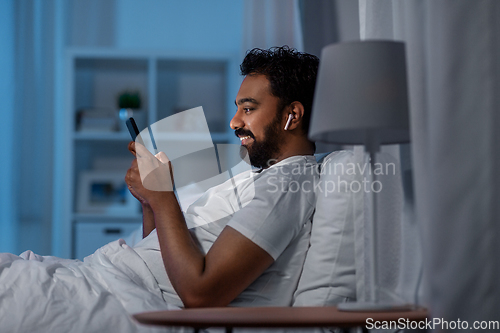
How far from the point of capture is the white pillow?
99 cm

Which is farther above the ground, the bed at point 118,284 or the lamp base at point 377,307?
the lamp base at point 377,307

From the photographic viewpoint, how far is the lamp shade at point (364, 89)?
0.71 metres

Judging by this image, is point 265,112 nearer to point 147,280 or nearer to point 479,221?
point 147,280

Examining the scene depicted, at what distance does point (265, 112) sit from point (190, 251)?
52cm

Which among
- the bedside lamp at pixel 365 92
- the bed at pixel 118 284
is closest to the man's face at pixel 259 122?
the bed at pixel 118 284

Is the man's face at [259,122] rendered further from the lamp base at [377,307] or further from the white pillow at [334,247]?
the lamp base at [377,307]

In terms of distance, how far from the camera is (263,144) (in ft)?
4.31

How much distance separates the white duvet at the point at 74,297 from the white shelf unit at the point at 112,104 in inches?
64.2

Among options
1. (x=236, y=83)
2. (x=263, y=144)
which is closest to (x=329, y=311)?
(x=263, y=144)

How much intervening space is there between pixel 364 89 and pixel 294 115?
1.99ft

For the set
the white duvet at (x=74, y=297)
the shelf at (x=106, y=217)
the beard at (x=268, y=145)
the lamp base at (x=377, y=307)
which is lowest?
the shelf at (x=106, y=217)

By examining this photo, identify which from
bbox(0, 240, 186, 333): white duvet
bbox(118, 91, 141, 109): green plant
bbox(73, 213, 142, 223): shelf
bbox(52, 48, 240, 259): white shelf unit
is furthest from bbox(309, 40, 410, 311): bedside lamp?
bbox(118, 91, 141, 109): green plant

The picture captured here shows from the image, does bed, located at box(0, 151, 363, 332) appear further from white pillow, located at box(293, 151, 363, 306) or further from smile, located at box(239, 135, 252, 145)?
smile, located at box(239, 135, 252, 145)

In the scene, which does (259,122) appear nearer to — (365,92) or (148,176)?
(148,176)
